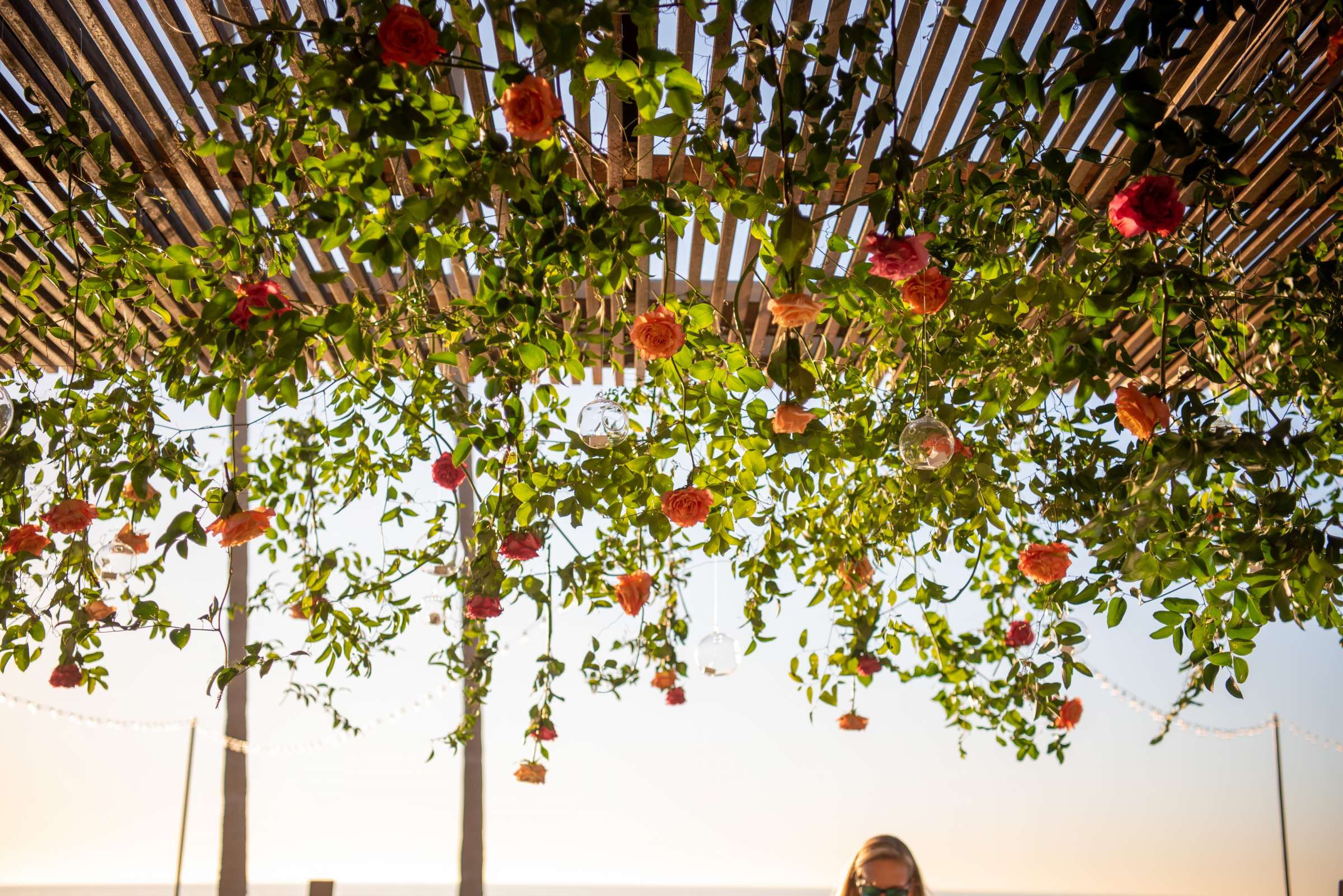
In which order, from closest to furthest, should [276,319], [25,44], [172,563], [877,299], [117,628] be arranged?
[276,319] → [877,299] → [117,628] → [25,44] → [172,563]

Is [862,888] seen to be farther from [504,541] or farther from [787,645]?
[787,645]

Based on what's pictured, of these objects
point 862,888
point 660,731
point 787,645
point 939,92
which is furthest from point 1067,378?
point 787,645

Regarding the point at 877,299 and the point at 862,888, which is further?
the point at 862,888

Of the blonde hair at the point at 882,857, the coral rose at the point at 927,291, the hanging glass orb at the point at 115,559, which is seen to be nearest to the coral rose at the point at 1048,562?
the blonde hair at the point at 882,857

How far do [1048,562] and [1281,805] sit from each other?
16.9 ft

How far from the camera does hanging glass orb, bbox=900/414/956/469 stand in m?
1.53

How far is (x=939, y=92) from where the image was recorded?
2049 mm

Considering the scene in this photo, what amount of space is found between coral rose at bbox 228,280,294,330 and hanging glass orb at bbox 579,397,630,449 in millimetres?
596

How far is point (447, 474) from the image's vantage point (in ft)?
6.46

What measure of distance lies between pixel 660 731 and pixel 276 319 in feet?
16.1

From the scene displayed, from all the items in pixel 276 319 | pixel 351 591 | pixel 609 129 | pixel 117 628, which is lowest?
pixel 117 628

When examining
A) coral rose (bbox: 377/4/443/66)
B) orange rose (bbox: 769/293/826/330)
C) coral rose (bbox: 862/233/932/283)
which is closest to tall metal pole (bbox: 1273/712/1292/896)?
coral rose (bbox: 862/233/932/283)

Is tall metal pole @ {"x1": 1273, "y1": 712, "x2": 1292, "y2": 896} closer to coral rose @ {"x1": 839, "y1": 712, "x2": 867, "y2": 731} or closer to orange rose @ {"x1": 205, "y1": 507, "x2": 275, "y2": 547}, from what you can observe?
coral rose @ {"x1": 839, "y1": 712, "x2": 867, "y2": 731}

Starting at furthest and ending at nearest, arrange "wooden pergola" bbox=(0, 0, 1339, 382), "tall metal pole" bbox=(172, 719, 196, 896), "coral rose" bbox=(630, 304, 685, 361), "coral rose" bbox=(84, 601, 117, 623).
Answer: "tall metal pole" bbox=(172, 719, 196, 896)
"coral rose" bbox=(84, 601, 117, 623)
"wooden pergola" bbox=(0, 0, 1339, 382)
"coral rose" bbox=(630, 304, 685, 361)
